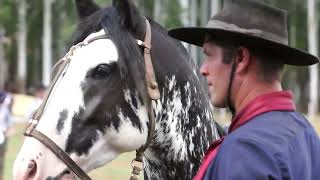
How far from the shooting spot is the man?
8.64 ft

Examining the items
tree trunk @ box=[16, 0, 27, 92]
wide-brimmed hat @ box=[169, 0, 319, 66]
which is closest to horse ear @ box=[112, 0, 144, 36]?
wide-brimmed hat @ box=[169, 0, 319, 66]

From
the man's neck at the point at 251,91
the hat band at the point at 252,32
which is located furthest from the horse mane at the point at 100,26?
the man's neck at the point at 251,91

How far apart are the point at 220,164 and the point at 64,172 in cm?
144

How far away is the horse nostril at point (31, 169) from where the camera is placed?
12.4 ft

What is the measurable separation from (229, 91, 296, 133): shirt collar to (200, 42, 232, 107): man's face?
0.41ft

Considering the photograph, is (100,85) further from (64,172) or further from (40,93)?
(40,93)

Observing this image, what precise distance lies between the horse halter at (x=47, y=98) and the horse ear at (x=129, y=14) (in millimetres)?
77

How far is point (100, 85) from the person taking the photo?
4012 millimetres

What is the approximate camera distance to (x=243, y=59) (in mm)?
2898

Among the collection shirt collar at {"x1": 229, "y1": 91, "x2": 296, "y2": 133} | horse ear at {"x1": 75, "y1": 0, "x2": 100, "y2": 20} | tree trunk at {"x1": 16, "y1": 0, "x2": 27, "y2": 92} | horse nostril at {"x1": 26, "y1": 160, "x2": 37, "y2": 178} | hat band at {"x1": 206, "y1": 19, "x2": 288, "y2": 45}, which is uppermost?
hat band at {"x1": 206, "y1": 19, "x2": 288, "y2": 45}

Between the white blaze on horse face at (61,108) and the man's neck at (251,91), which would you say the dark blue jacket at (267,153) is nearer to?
the man's neck at (251,91)

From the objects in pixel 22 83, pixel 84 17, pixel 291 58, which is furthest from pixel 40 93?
pixel 22 83

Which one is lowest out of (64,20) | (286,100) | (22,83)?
(22,83)

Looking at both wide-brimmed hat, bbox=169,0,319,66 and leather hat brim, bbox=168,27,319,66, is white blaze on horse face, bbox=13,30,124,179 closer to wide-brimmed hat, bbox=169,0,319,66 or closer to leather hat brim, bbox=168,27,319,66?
leather hat brim, bbox=168,27,319,66
